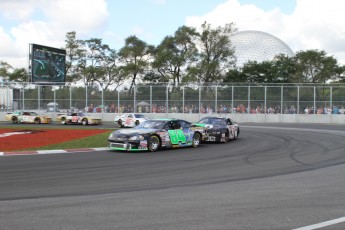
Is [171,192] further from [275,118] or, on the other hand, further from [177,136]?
[275,118]

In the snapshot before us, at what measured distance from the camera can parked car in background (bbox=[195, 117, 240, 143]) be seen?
18.7 m

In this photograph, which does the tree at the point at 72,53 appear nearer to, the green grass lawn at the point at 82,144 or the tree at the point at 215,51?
the tree at the point at 215,51

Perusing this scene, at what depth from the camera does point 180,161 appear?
41.1 feet

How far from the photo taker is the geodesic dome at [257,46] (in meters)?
86.1

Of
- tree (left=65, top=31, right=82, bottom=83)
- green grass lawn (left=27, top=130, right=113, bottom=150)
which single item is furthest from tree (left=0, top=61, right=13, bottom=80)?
green grass lawn (left=27, top=130, right=113, bottom=150)

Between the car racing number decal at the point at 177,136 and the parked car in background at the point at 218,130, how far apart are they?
214cm

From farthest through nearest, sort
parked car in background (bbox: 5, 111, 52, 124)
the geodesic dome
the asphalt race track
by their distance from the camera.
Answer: the geodesic dome < parked car in background (bbox: 5, 111, 52, 124) < the asphalt race track

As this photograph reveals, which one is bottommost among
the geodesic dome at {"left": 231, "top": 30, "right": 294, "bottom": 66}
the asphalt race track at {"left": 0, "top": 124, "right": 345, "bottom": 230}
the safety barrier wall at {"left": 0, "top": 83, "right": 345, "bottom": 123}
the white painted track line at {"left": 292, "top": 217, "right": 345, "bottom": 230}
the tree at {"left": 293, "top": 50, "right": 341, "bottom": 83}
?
the asphalt race track at {"left": 0, "top": 124, "right": 345, "bottom": 230}

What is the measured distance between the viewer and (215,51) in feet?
233

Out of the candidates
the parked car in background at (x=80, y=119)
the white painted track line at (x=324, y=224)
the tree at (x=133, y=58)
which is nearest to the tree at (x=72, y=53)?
the tree at (x=133, y=58)

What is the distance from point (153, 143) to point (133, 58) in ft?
190

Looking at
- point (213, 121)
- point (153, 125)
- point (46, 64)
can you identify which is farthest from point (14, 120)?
point (153, 125)

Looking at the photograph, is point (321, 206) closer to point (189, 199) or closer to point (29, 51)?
point (189, 199)

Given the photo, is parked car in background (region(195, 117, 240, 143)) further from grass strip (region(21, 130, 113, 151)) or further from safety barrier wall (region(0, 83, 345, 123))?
safety barrier wall (region(0, 83, 345, 123))
